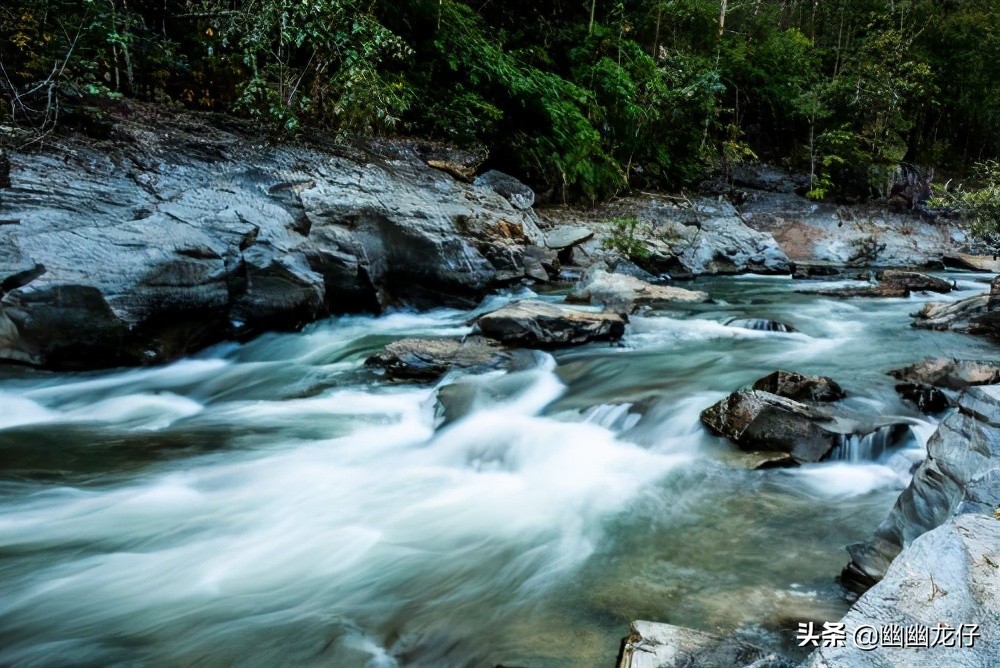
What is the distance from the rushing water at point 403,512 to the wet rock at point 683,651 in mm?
356

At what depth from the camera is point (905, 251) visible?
16.6m

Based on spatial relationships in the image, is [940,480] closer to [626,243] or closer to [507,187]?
[626,243]

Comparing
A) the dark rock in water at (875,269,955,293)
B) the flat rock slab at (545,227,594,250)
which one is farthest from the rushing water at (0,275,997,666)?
the flat rock slab at (545,227,594,250)

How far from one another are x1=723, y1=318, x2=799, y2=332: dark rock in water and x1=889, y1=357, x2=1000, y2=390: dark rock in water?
97.2 inches

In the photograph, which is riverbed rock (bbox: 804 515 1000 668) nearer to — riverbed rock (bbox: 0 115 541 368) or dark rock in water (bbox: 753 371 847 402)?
dark rock in water (bbox: 753 371 847 402)

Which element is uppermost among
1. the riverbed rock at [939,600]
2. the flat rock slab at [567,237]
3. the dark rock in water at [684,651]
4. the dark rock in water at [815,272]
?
the riverbed rock at [939,600]

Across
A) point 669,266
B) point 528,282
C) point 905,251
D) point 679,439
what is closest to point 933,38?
point 905,251

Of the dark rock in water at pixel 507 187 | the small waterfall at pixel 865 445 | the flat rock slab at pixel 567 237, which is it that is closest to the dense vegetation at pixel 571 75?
the dark rock in water at pixel 507 187

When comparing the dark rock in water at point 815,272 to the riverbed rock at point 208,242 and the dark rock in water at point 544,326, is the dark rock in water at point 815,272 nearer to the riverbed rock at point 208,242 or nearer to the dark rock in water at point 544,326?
the riverbed rock at point 208,242

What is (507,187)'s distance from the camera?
12.2m

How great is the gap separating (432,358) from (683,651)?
4685 millimetres

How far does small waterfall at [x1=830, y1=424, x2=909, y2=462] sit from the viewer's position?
443 cm

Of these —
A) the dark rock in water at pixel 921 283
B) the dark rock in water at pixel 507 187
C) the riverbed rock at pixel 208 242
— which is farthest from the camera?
the dark rock in water at pixel 507 187

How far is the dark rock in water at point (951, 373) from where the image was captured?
17.3ft
